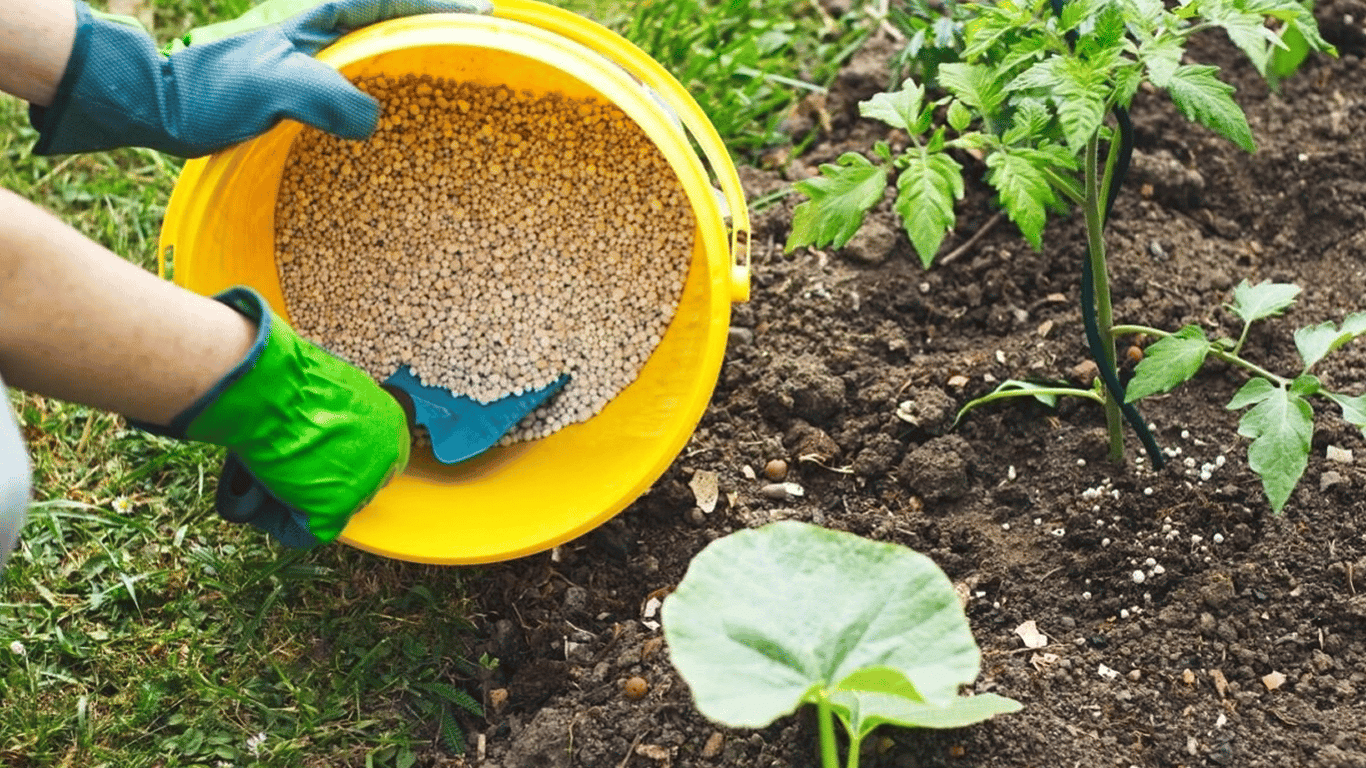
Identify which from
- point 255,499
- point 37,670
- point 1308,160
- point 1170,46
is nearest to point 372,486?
Answer: point 255,499

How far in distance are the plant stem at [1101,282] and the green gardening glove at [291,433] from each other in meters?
0.84

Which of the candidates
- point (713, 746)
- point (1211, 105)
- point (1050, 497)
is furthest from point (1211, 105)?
point (713, 746)

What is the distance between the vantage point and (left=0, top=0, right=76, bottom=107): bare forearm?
5.01 ft

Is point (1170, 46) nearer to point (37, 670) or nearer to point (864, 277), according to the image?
point (864, 277)

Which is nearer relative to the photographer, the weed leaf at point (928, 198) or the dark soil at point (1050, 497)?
the weed leaf at point (928, 198)

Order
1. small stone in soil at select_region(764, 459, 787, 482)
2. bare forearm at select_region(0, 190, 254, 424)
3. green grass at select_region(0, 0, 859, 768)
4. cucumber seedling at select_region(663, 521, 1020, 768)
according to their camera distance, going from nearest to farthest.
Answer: cucumber seedling at select_region(663, 521, 1020, 768) → bare forearm at select_region(0, 190, 254, 424) → green grass at select_region(0, 0, 859, 768) → small stone in soil at select_region(764, 459, 787, 482)

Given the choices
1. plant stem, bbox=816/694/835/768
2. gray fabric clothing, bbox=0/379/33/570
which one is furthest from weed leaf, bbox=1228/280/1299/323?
gray fabric clothing, bbox=0/379/33/570

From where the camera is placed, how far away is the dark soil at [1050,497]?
149 centimetres

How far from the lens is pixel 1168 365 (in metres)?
1.43

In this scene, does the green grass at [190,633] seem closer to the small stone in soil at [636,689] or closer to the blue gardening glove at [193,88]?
the small stone in soil at [636,689]

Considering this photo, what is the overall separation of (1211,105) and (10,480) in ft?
3.89

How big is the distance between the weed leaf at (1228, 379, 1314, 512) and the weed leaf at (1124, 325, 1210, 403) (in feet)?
0.19

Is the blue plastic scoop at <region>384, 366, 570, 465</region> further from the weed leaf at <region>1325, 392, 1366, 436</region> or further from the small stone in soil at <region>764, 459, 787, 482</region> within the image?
the weed leaf at <region>1325, 392, 1366, 436</region>

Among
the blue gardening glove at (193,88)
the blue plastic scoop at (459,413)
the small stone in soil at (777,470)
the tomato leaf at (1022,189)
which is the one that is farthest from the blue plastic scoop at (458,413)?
the tomato leaf at (1022,189)
